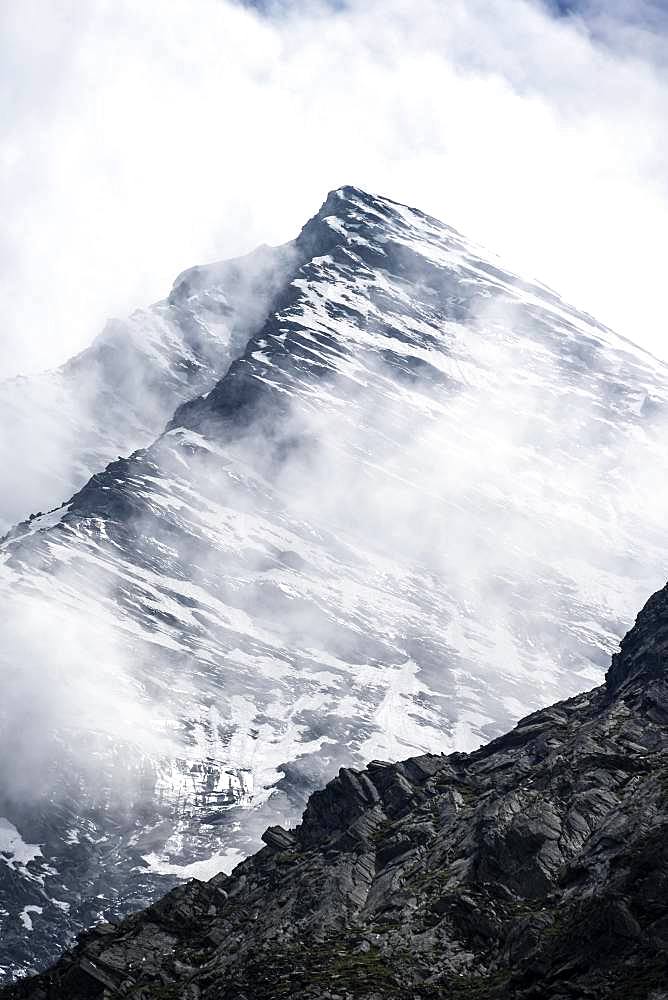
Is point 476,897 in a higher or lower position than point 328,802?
higher

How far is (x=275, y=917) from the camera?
2965 inches

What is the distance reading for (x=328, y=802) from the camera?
322ft

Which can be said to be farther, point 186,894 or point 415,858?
point 186,894

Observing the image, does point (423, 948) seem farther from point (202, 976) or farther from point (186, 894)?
point (186, 894)

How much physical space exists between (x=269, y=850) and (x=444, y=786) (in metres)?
13.8

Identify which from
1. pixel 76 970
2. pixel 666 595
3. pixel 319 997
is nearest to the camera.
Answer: pixel 319 997

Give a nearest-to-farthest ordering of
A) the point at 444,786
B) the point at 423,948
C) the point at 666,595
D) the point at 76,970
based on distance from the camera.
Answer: the point at 423,948 → the point at 76,970 → the point at 444,786 → the point at 666,595

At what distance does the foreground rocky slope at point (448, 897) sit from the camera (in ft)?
183

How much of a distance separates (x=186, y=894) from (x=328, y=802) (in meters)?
16.0

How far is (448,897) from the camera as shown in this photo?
223 ft

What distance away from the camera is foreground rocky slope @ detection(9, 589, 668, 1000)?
55.9 metres

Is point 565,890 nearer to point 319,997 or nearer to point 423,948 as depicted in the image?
point 423,948

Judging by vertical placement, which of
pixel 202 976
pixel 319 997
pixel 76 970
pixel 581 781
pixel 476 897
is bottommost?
pixel 76 970

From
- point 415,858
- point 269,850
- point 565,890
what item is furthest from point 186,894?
point 565,890
